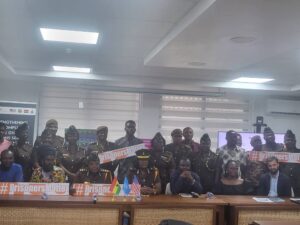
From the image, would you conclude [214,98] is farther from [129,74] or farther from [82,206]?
[82,206]

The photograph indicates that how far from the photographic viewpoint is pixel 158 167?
411cm

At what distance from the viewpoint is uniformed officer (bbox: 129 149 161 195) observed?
3.72 m

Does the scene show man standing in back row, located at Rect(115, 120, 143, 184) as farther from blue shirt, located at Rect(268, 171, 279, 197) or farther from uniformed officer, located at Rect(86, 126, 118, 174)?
blue shirt, located at Rect(268, 171, 279, 197)

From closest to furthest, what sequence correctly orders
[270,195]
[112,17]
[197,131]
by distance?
[112,17] → [270,195] → [197,131]

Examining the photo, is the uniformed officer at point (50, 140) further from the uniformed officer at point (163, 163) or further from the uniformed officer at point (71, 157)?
the uniformed officer at point (163, 163)

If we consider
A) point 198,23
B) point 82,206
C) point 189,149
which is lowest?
point 82,206

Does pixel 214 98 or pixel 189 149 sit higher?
pixel 214 98

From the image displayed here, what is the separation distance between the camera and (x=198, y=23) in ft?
8.97

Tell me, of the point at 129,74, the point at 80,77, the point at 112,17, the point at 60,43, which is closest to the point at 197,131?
the point at 129,74

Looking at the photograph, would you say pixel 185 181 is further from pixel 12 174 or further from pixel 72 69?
pixel 72 69

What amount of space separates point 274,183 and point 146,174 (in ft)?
4.80

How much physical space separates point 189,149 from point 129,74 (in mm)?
2455

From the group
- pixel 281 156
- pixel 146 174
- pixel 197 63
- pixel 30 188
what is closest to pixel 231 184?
pixel 281 156

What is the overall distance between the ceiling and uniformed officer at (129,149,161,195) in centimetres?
123
